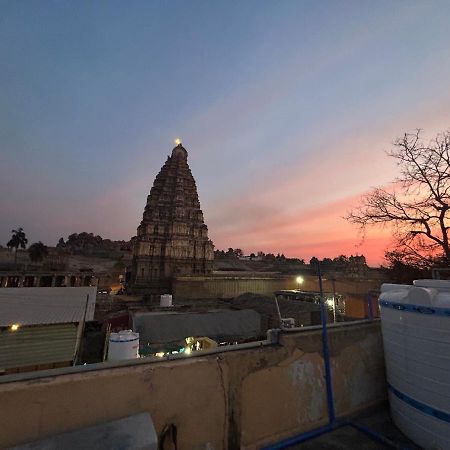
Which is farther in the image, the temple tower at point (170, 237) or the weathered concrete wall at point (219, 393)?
the temple tower at point (170, 237)

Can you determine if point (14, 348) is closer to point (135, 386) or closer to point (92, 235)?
point (135, 386)

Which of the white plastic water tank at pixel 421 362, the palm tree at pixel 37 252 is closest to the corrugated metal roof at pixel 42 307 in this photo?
the white plastic water tank at pixel 421 362

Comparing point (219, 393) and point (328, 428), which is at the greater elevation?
point (219, 393)

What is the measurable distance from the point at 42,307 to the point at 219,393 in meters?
15.9

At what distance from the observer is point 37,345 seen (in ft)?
42.2

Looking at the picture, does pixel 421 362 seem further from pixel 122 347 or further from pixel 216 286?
pixel 216 286

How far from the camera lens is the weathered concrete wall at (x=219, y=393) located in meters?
2.31

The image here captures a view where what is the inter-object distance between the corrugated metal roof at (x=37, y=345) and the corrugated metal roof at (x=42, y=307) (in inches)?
22.9

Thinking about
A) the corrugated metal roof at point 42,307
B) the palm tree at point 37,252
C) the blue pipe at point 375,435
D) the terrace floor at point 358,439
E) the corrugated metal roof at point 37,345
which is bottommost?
the corrugated metal roof at point 37,345

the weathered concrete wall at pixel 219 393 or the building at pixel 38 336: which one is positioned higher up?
the weathered concrete wall at pixel 219 393

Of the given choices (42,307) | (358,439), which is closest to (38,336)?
(42,307)

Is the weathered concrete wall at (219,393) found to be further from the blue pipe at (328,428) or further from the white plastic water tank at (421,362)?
the white plastic water tank at (421,362)

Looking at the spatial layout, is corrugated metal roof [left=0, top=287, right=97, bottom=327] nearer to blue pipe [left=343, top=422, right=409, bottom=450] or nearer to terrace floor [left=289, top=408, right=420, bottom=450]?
terrace floor [left=289, top=408, right=420, bottom=450]

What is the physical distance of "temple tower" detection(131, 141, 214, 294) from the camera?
46.4 metres
